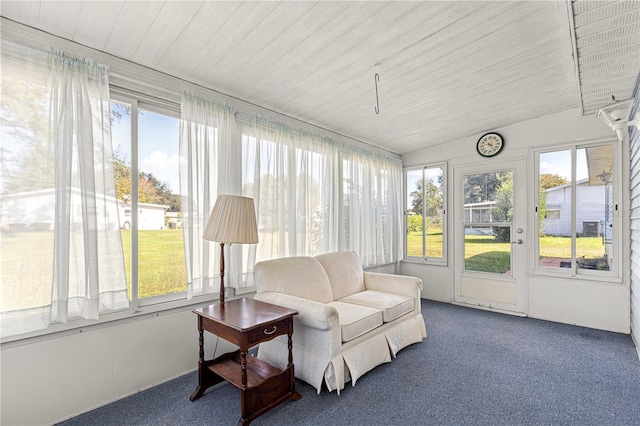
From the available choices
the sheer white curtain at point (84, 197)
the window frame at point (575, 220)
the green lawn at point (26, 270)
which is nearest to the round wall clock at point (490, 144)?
the window frame at point (575, 220)

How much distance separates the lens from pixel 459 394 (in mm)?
2238

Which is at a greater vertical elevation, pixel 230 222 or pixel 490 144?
pixel 490 144

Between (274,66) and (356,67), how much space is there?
2.24 ft

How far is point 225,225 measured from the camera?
7.27 ft

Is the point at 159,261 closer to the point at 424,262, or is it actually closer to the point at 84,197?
the point at 84,197


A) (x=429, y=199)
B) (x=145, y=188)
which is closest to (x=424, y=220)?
(x=429, y=199)

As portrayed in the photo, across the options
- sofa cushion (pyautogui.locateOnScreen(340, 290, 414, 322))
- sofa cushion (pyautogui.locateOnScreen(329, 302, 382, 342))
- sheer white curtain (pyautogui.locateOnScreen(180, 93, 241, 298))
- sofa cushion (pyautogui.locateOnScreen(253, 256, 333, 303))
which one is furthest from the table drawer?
sofa cushion (pyautogui.locateOnScreen(340, 290, 414, 322))

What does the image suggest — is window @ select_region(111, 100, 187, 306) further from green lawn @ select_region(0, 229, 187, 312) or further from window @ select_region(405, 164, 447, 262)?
window @ select_region(405, 164, 447, 262)

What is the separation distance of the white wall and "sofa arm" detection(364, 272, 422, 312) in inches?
69.4

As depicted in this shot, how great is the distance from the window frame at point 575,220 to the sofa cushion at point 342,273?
8.01 feet

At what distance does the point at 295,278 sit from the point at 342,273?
2.42 feet

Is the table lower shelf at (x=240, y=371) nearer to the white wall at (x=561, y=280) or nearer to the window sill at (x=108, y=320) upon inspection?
the window sill at (x=108, y=320)

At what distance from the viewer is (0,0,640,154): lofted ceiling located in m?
Result: 1.87

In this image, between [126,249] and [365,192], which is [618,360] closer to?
[365,192]
